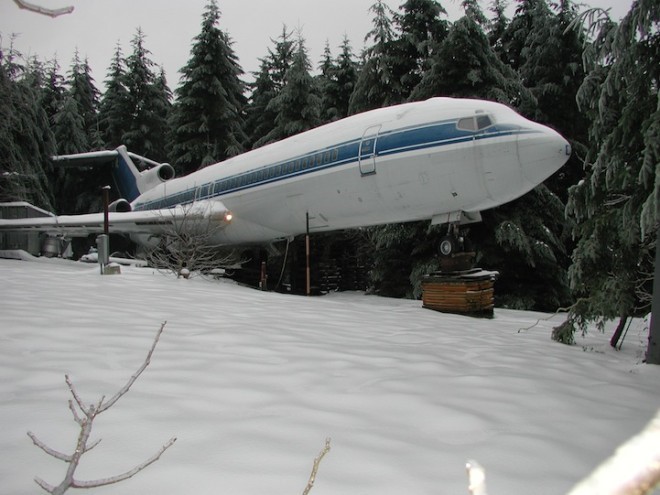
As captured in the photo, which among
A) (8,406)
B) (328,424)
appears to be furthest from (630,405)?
(8,406)

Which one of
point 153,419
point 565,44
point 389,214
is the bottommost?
point 153,419

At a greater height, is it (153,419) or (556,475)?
(153,419)

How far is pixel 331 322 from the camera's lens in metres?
5.00

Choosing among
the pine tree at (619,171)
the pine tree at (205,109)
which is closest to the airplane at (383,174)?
the pine tree at (619,171)

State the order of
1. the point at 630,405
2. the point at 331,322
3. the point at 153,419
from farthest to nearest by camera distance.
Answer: the point at 331,322 → the point at 630,405 → the point at 153,419

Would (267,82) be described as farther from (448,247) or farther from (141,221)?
(448,247)

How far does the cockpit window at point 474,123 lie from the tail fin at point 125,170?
44.3 ft

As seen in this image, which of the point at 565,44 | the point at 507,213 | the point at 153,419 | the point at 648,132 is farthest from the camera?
the point at 565,44

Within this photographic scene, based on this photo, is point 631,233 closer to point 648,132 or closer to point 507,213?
point 648,132

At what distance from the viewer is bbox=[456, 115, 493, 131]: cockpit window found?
7.44 metres

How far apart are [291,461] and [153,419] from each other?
65cm

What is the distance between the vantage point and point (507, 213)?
1247cm

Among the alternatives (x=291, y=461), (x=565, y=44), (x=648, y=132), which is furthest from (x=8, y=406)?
(x=565, y=44)

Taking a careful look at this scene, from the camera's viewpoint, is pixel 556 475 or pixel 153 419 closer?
pixel 556 475
